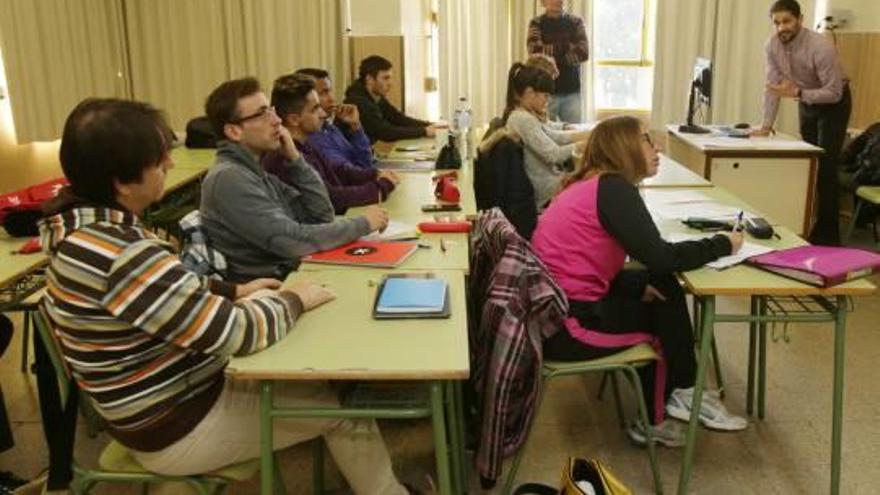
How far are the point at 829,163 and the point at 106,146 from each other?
453cm

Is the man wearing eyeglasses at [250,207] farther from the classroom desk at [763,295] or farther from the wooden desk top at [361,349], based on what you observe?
the classroom desk at [763,295]

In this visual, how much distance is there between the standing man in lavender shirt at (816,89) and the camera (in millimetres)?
4684

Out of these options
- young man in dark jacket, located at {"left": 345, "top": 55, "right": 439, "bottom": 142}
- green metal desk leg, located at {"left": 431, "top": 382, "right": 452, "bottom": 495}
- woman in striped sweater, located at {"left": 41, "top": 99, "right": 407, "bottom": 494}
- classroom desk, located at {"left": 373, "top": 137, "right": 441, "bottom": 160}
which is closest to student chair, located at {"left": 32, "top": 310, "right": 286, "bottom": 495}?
woman in striped sweater, located at {"left": 41, "top": 99, "right": 407, "bottom": 494}

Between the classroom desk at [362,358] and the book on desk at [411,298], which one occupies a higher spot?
the book on desk at [411,298]

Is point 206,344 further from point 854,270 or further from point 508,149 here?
point 508,149

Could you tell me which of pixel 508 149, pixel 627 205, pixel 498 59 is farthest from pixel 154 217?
pixel 498 59

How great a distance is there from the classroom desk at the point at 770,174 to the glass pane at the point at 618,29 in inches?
99.7

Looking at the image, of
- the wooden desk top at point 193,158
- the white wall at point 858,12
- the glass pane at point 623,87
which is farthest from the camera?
the glass pane at point 623,87

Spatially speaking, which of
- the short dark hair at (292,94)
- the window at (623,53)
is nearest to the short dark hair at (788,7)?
the window at (623,53)

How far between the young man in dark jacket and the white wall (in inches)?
119

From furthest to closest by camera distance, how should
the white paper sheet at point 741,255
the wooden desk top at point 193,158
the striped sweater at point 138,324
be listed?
the wooden desk top at point 193,158, the white paper sheet at point 741,255, the striped sweater at point 138,324

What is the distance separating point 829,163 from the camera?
4809 millimetres

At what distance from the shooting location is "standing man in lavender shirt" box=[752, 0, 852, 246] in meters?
4.68

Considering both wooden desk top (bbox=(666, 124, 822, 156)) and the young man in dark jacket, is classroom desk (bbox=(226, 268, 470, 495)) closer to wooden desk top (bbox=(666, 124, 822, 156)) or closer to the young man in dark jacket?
wooden desk top (bbox=(666, 124, 822, 156))
